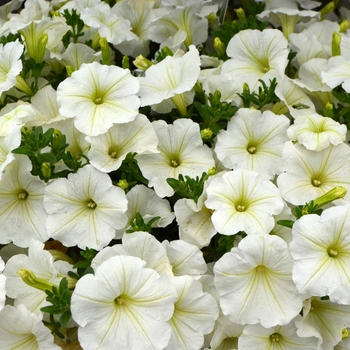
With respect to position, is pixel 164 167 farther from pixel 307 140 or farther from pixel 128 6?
pixel 128 6

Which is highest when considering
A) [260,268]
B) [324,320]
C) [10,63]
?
[10,63]

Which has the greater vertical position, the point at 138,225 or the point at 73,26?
the point at 73,26

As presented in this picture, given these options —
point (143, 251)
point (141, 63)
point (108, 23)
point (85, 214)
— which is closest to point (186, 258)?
point (143, 251)

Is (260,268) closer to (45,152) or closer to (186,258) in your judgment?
(186,258)

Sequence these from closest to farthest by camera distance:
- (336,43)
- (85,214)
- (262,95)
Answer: (85,214), (262,95), (336,43)

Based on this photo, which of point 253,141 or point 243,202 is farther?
point 253,141
